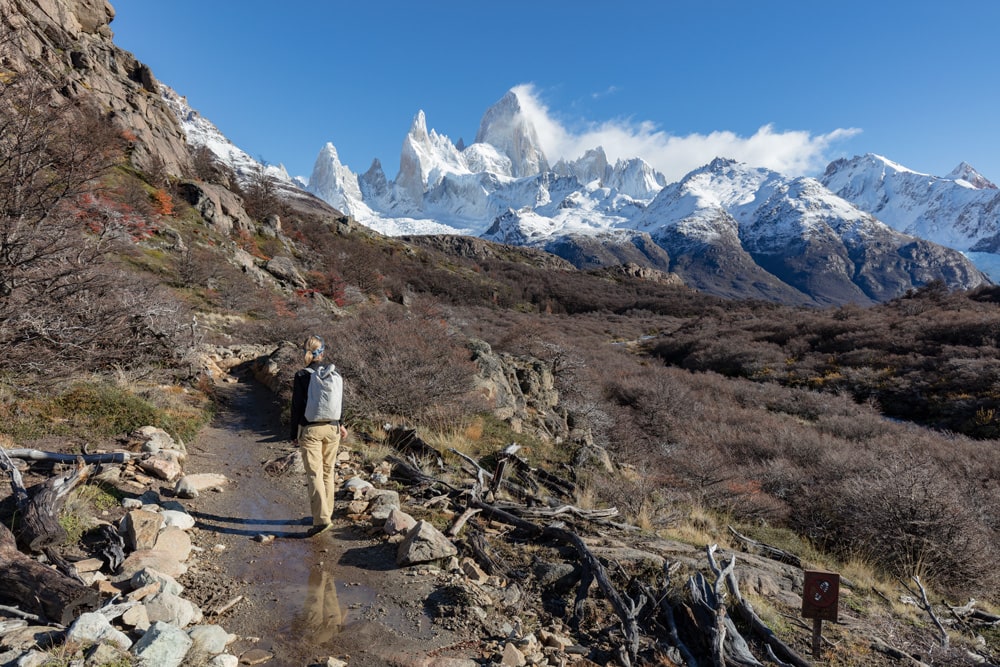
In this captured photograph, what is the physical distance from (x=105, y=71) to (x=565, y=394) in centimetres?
5119

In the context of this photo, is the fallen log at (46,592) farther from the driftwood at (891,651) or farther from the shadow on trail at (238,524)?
the driftwood at (891,651)

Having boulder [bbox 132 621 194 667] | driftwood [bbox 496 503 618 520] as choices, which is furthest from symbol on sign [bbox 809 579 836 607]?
boulder [bbox 132 621 194 667]

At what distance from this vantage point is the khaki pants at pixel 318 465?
5.11 metres

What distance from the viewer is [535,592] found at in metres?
4.37

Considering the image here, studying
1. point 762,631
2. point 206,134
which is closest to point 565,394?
point 762,631

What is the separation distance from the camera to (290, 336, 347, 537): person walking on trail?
16.8 ft

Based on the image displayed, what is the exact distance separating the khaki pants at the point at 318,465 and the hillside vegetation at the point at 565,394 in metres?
3.20

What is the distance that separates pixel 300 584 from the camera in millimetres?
4133

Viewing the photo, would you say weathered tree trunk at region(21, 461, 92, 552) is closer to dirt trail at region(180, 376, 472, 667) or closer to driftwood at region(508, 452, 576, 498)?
dirt trail at region(180, 376, 472, 667)

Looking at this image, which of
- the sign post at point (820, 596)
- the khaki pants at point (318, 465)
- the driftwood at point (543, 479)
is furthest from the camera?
the driftwood at point (543, 479)

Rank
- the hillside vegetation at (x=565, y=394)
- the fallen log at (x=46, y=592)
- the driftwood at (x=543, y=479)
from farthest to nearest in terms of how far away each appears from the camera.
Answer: the driftwood at (x=543, y=479)
the hillside vegetation at (x=565, y=394)
the fallen log at (x=46, y=592)

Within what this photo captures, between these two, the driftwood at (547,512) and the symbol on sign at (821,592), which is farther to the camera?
the driftwood at (547,512)

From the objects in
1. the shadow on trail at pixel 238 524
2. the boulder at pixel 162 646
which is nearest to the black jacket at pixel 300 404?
the shadow on trail at pixel 238 524

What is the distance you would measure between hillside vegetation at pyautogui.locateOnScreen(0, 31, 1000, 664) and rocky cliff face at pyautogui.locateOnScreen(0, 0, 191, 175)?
46.3ft
